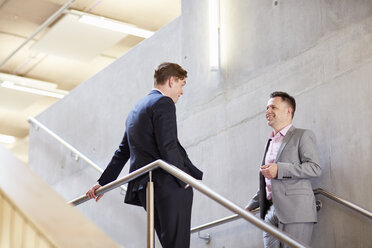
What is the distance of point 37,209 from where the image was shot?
144cm

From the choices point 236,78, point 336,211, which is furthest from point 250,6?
point 336,211

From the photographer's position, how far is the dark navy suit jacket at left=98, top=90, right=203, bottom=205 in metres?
3.38

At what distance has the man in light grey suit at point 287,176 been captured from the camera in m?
3.62

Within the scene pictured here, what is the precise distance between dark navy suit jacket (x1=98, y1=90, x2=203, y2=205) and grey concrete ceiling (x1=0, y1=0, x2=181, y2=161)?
4791mm

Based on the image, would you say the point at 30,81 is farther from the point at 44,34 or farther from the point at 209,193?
the point at 209,193

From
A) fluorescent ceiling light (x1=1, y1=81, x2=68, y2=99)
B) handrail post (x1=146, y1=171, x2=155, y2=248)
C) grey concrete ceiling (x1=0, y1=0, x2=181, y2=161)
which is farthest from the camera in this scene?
fluorescent ceiling light (x1=1, y1=81, x2=68, y2=99)

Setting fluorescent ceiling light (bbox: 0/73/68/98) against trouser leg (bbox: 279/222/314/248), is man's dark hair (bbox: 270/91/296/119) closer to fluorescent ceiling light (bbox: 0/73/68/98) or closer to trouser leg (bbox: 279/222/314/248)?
trouser leg (bbox: 279/222/314/248)

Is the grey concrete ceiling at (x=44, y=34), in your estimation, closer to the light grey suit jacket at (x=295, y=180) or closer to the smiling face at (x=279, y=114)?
the smiling face at (x=279, y=114)

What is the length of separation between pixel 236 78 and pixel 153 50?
4.13ft

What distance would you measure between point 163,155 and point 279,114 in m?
0.85

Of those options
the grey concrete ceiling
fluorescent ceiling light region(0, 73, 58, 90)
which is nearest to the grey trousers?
the grey concrete ceiling

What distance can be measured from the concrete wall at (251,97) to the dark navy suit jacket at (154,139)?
948 millimetres

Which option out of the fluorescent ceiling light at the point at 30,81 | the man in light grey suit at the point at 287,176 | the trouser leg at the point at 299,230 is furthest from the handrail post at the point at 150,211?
the fluorescent ceiling light at the point at 30,81

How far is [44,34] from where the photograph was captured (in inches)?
326
